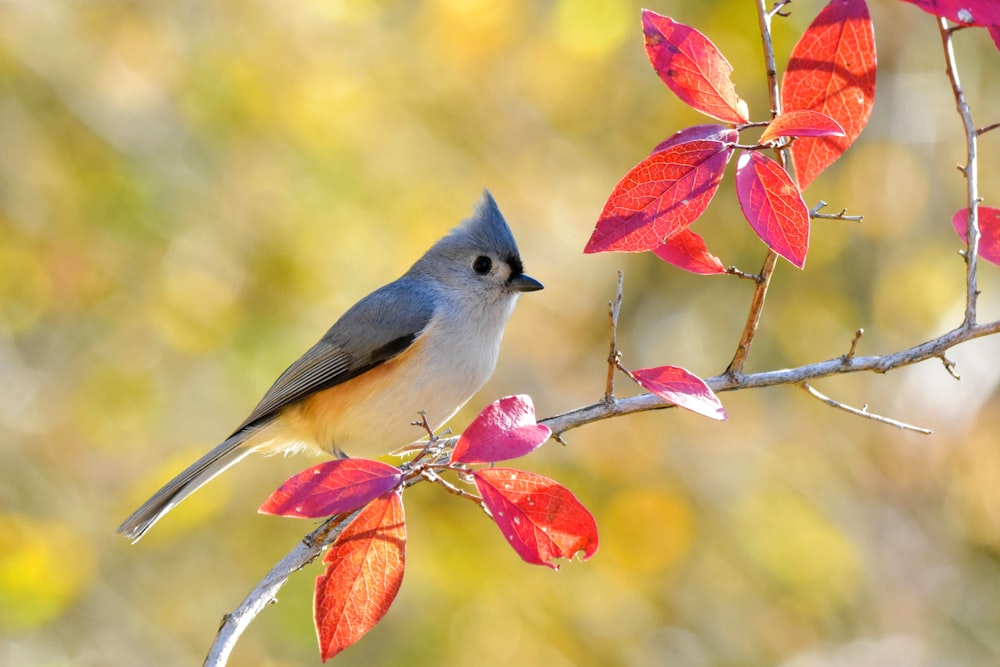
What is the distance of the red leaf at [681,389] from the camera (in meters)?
1.24

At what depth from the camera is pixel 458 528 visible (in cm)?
401

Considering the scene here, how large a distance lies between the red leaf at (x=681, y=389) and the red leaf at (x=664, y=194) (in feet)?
0.59

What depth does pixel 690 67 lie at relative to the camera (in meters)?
1.28

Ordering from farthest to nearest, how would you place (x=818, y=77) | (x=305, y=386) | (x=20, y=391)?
(x=20, y=391) < (x=305, y=386) < (x=818, y=77)

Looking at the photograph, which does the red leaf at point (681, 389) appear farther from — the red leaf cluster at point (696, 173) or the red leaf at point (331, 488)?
the red leaf at point (331, 488)

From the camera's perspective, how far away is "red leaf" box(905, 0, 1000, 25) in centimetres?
119

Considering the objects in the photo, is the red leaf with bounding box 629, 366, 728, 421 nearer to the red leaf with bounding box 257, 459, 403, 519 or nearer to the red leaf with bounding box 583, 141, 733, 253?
the red leaf with bounding box 583, 141, 733, 253

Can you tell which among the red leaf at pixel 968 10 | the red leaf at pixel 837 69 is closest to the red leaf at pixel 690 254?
the red leaf at pixel 837 69

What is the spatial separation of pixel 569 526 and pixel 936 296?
3541mm

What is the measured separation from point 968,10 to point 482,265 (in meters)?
1.72

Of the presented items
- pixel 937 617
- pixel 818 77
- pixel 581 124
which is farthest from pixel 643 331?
pixel 818 77

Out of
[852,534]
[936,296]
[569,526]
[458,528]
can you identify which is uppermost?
[569,526]

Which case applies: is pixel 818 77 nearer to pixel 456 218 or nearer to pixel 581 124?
pixel 456 218

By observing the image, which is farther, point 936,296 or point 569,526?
point 936,296
